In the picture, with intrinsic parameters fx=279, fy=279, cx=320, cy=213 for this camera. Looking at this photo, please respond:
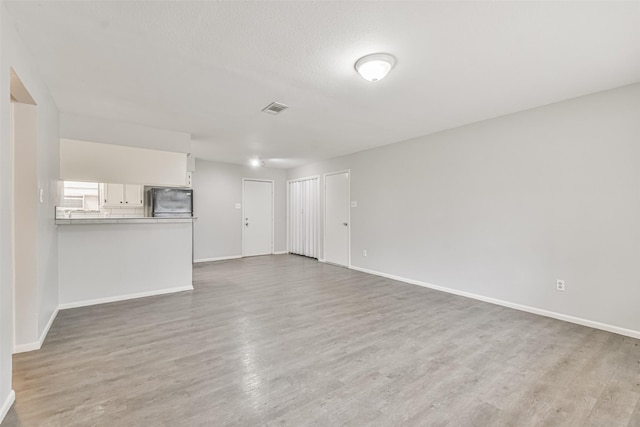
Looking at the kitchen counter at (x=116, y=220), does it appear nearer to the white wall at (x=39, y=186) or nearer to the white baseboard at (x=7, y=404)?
the white wall at (x=39, y=186)

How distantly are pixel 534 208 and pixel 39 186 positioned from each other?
5208 millimetres

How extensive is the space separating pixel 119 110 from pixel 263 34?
2.51 meters

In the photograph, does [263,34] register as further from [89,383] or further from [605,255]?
[605,255]

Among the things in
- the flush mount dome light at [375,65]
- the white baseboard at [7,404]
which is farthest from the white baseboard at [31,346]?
the flush mount dome light at [375,65]

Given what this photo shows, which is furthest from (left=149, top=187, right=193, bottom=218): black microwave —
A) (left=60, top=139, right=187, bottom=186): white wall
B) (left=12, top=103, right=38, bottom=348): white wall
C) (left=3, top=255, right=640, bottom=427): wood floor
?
(left=12, top=103, right=38, bottom=348): white wall

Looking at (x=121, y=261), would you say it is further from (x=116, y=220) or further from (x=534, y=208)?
(x=534, y=208)

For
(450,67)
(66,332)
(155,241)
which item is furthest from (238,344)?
(450,67)

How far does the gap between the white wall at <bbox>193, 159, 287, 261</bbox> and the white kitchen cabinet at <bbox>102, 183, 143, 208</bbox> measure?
52.5 inches

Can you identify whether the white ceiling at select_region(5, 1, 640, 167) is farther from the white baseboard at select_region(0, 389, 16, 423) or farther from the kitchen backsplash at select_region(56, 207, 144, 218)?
the white baseboard at select_region(0, 389, 16, 423)

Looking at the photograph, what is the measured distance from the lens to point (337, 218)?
21.0 feet

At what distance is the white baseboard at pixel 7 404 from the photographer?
64.2 inches

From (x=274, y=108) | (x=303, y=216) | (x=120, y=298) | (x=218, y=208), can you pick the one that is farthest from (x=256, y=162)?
(x=120, y=298)

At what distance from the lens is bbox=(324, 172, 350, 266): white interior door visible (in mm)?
6176

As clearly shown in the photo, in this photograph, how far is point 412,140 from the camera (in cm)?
475
